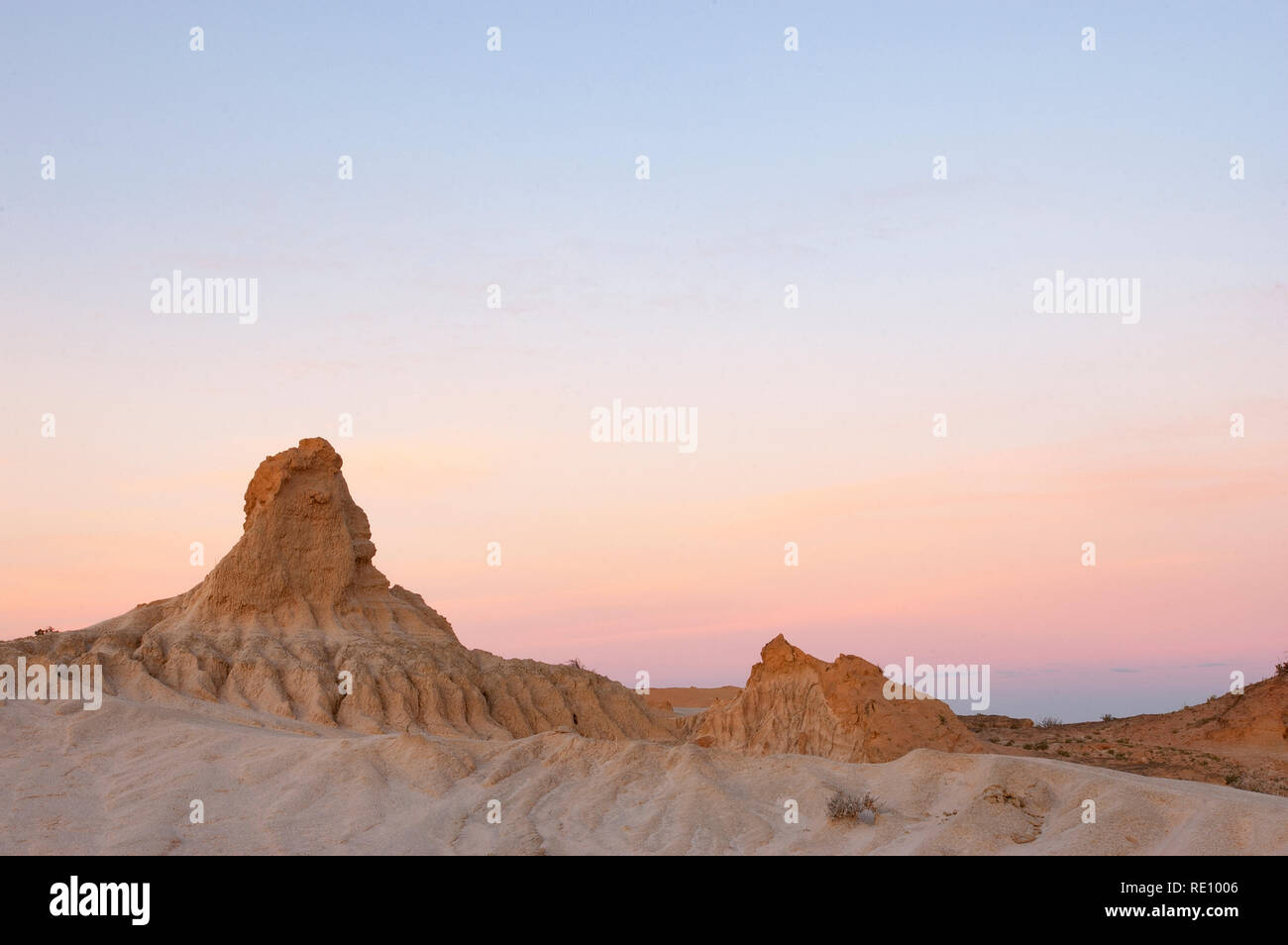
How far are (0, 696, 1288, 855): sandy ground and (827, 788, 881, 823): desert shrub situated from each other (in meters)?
0.15

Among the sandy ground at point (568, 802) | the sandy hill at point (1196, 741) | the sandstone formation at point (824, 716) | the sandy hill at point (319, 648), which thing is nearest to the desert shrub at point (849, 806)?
the sandy ground at point (568, 802)

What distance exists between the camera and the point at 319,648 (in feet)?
126

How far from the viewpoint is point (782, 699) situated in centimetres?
3672

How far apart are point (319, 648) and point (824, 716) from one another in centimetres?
1720

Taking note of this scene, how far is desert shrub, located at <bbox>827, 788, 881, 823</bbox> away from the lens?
16719 millimetres

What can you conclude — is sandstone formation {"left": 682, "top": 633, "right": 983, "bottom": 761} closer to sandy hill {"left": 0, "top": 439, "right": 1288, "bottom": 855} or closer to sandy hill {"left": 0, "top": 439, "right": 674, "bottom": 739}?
sandy hill {"left": 0, "top": 439, "right": 1288, "bottom": 855}

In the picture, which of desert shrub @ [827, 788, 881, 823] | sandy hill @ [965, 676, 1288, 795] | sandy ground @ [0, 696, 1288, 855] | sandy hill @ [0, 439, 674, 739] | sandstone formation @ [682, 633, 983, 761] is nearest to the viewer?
sandy ground @ [0, 696, 1288, 855]

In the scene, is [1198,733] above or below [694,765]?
below

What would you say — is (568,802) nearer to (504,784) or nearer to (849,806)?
(504,784)

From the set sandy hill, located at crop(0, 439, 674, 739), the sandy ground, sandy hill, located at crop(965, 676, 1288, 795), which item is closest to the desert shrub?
the sandy ground

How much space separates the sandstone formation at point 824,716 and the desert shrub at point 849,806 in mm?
10719
